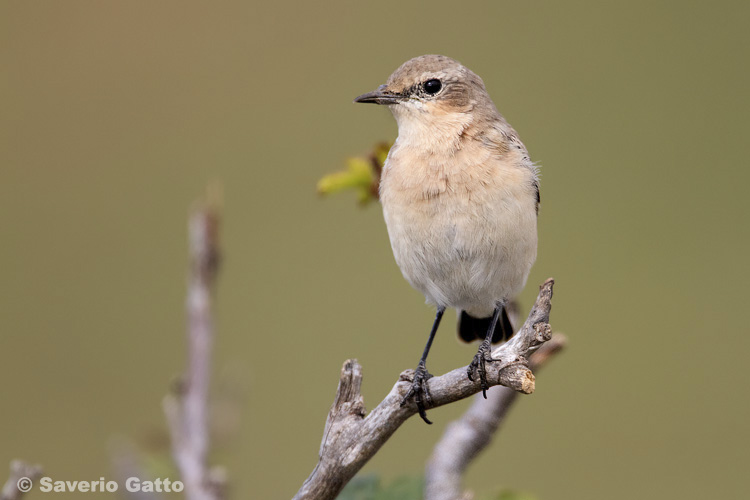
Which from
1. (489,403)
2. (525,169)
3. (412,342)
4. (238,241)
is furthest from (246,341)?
(489,403)

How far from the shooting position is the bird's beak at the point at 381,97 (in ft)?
9.32

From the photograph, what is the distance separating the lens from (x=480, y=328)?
10.6 ft

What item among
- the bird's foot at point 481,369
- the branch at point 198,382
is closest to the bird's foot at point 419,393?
the bird's foot at point 481,369

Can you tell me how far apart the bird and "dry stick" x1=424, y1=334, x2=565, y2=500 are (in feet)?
1.05

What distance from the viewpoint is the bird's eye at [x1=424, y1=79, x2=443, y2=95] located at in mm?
2885

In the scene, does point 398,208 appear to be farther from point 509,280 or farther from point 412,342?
point 412,342

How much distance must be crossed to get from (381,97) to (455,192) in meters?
0.48

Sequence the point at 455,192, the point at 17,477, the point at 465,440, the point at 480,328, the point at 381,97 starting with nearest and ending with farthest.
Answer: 1. the point at 17,477
2. the point at 465,440
3. the point at 455,192
4. the point at 381,97
5. the point at 480,328

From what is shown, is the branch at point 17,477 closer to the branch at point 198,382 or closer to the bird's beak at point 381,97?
the branch at point 198,382

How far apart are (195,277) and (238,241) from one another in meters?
3.38

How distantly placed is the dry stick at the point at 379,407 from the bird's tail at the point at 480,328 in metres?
1.12

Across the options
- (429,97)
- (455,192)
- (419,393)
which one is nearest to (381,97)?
(429,97)

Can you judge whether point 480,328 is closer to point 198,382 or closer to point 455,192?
point 455,192

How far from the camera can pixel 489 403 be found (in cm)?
210
